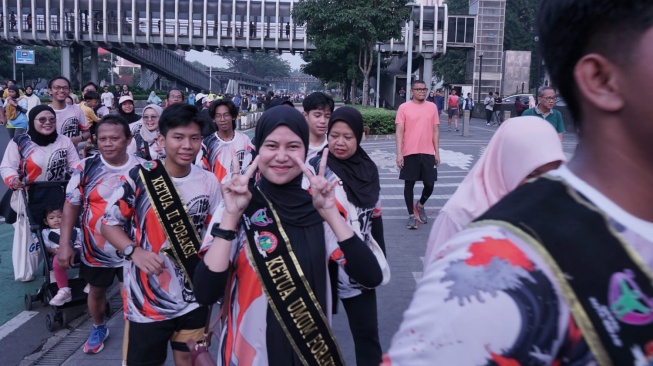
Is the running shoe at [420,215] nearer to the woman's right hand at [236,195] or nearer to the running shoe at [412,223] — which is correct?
the running shoe at [412,223]

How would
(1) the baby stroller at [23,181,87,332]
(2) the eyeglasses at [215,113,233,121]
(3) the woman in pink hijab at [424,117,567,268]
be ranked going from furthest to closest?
(2) the eyeglasses at [215,113,233,121], (1) the baby stroller at [23,181,87,332], (3) the woman in pink hijab at [424,117,567,268]

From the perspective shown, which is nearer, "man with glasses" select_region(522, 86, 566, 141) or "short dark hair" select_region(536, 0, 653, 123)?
"short dark hair" select_region(536, 0, 653, 123)

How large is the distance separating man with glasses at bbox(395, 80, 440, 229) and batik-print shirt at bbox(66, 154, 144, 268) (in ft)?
14.7

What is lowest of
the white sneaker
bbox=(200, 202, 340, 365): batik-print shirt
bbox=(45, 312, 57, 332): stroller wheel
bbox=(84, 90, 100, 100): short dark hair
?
bbox=(45, 312, 57, 332): stroller wheel

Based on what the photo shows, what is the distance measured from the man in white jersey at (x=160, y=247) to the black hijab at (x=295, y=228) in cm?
91

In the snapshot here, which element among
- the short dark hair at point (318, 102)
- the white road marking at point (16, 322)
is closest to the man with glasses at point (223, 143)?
the short dark hair at point (318, 102)

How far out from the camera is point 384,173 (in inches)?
539

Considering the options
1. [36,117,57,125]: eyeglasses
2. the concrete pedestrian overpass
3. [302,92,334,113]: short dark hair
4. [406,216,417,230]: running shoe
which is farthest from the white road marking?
the concrete pedestrian overpass

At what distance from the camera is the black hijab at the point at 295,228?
2.49 m

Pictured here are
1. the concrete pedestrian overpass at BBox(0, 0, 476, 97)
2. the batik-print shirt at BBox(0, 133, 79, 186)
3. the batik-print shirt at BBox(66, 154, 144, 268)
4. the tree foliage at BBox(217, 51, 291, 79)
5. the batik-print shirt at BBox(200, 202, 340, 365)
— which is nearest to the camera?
the batik-print shirt at BBox(200, 202, 340, 365)

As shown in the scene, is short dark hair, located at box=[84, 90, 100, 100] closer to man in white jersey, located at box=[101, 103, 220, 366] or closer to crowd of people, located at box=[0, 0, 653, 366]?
crowd of people, located at box=[0, 0, 653, 366]

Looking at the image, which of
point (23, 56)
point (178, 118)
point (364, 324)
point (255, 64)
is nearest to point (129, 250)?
point (178, 118)

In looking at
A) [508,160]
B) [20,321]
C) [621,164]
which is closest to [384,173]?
[20,321]

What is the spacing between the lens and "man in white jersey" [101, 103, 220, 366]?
133 inches
